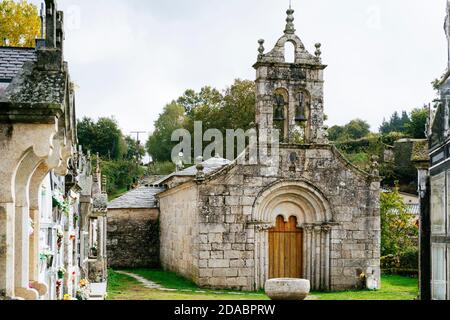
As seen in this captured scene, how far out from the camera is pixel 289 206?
2381cm

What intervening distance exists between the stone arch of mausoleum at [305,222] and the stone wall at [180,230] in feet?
6.61

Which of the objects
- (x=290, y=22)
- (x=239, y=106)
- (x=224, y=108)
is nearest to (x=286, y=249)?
(x=290, y=22)

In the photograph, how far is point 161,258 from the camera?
1251 inches

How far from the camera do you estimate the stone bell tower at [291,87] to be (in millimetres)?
23438

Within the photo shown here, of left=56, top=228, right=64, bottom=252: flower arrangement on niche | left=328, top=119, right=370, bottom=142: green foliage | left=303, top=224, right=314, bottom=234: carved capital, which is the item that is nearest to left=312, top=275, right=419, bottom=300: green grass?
left=303, top=224, right=314, bottom=234: carved capital

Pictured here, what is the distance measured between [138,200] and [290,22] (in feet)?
43.3

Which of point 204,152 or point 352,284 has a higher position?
point 204,152

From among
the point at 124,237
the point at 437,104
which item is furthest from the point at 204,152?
the point at 437,104

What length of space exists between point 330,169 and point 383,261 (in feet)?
28.2

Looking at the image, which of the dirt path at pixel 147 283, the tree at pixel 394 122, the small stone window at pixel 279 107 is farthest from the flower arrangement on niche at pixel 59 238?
the tree at pixel 394 122

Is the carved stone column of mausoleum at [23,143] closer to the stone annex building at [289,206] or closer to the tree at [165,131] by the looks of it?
the stone annex building at [289,206]
